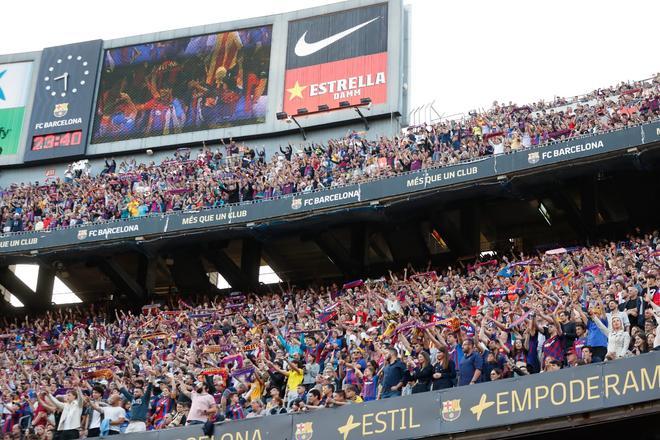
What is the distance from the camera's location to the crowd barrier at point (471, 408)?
15.8 metres

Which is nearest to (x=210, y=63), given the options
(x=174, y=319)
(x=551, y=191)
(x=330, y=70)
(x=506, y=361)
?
(x=330, y=70)

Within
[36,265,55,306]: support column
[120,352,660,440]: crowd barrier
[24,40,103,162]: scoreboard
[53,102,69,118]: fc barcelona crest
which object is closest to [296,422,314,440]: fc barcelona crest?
[120,352,660,440]: crowd barrier

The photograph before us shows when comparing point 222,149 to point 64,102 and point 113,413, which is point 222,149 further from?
point 113,413

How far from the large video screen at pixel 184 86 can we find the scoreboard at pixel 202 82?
0.04m

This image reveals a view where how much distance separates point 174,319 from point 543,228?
11.4 metres

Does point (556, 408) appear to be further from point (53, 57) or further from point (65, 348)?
point (53, 57)

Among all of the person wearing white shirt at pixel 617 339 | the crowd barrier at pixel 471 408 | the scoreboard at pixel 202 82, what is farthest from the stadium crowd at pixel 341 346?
the scoreboard at pixel 202 82

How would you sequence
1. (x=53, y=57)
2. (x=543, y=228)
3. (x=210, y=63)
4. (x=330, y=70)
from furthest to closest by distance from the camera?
(x=53, y=57)
(x=210, y=63)
(x=330, y=70)
(x=543, y=228)

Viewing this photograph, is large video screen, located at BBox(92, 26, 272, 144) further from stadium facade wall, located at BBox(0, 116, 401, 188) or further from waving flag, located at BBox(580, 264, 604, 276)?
waving flag, located at BBox(580, 264, 604, 276)

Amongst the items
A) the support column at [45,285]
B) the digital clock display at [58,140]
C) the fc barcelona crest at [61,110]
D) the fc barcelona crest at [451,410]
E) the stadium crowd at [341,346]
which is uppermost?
the fc barcelona crest at [61,110]

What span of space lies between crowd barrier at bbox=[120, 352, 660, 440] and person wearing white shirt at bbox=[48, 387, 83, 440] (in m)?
1.97

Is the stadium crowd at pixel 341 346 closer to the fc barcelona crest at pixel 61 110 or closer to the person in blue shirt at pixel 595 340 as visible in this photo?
the person in blue shirt at pixel 595 340

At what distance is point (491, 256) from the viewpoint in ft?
98.2

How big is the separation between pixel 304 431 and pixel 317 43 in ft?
72.5
